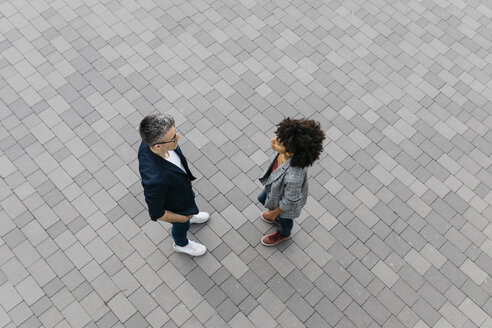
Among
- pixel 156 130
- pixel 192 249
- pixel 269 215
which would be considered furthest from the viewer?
pixel 192 249

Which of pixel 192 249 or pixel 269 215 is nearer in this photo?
pixel 269 215

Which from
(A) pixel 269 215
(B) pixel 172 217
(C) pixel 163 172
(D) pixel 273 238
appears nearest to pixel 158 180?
(C) pixel 163 172

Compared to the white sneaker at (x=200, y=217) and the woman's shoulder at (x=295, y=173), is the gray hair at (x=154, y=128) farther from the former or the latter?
the white sneaker at (x=200, y=217)

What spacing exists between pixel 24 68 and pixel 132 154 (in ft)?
7.68

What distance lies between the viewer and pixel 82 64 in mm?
6078

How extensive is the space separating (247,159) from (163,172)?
2299 mm

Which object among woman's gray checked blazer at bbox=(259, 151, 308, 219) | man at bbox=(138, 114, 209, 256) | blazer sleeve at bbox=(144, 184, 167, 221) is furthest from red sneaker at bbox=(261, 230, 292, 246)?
blazer sleeve at bbox=(144, 184, 167, 221)

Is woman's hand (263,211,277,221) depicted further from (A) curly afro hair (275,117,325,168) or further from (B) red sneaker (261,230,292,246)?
(A) curly afro hair (275,117,325,168)

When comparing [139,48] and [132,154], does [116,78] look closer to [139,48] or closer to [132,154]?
[139,48]

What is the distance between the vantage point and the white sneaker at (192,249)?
4.65m

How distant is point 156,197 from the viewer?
328 cm

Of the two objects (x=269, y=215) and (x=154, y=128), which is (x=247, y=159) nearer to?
(x=269, y=215)

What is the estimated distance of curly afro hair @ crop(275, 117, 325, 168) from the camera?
325 cm

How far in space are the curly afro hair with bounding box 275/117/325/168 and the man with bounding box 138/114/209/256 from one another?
3.07ft
